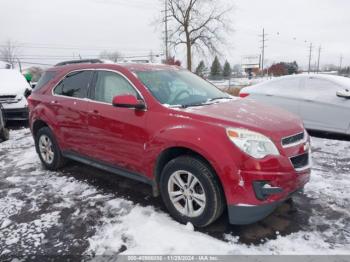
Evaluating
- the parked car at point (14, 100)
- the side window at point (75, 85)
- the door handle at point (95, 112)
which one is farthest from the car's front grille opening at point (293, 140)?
the parked car at point (14, 100)

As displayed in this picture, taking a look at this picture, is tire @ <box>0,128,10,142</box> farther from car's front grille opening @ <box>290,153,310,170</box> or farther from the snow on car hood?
car's front grille opening @ <box>290,153,310,170</box>

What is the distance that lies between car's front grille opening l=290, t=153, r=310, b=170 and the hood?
25cm

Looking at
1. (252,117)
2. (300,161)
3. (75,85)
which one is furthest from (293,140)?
(75,85)

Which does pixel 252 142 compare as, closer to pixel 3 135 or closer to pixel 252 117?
pixel 252 117

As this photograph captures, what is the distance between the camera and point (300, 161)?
3.10 meters

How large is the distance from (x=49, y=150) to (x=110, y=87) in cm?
191

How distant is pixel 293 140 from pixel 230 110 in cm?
71

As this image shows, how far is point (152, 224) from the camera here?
10.8 ft

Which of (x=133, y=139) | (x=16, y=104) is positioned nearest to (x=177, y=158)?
(x=133, y=139)

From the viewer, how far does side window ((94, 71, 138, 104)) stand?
3787mm

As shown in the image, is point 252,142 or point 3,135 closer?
point 252,142

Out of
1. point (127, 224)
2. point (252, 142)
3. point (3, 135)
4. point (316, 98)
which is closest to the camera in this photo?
point (252, 142)

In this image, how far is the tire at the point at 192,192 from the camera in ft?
9.68

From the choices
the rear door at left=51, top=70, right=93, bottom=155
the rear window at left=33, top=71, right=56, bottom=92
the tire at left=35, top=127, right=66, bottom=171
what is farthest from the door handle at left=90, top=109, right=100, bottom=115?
the rear window at left=33, top=71, right=56, bottom=92
